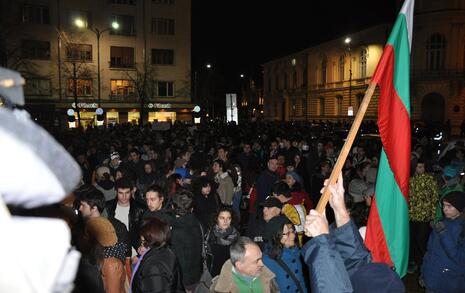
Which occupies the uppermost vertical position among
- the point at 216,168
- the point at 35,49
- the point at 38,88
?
the point at 35,49

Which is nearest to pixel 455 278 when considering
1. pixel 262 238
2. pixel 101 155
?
pixel 262 238

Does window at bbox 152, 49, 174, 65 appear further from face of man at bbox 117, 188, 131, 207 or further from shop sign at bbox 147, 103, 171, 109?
face of man at bbox 117, 188, 131, 207

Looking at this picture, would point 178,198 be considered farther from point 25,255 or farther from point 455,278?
point 25,255

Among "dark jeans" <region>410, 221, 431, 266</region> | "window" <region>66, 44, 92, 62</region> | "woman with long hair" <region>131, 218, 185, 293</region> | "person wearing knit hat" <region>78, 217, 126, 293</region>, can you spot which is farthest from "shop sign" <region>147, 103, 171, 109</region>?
"woman with long hair" <region>131, 218, 185, 293</region>

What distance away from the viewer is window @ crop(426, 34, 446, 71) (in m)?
47.1

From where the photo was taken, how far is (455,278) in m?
4.99

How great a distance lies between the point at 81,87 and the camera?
151ft

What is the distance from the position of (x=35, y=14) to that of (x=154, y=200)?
45.7m

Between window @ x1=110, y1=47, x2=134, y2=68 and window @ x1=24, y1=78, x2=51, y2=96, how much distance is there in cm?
726

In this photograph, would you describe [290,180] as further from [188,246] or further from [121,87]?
[121,87]

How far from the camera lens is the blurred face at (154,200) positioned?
5.59m

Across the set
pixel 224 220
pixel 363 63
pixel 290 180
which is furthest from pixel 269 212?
pixel 363 63

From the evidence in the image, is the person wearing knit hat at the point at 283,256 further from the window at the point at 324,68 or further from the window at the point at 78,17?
the window at the point at 324,68

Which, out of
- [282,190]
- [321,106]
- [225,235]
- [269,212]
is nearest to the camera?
[225,235]
